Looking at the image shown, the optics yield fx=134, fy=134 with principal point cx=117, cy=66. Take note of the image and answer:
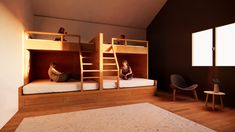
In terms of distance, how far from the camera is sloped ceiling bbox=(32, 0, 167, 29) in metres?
4.55

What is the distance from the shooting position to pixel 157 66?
18.4 ft

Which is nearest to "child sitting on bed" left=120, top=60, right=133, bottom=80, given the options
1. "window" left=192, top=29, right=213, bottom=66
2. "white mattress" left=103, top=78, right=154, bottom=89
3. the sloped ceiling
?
"white mattress" left=103, top=78, right=154, bottom=89

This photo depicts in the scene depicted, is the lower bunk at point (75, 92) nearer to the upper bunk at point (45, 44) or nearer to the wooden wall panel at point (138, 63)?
the wooden wall panel at point (138, 63)

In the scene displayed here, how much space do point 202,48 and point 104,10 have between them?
357cm

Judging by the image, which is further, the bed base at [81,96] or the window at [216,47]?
the window at [216,47]

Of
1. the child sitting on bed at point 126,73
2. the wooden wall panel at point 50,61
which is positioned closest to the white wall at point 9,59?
the wooden wall panel at point 50,61

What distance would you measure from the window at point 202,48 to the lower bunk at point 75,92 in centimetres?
162

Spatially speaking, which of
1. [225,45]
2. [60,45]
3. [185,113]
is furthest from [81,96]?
[225,45]

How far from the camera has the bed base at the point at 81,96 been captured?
301 cm

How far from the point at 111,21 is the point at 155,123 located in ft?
14.5

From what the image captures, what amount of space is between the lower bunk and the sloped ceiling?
105 inches

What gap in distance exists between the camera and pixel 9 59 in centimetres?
242

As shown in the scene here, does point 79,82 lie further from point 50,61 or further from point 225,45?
point 225,45

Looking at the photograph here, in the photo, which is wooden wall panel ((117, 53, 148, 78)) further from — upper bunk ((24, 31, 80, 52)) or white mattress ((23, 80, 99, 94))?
upper bunk ((24, 31, 80, 52))
